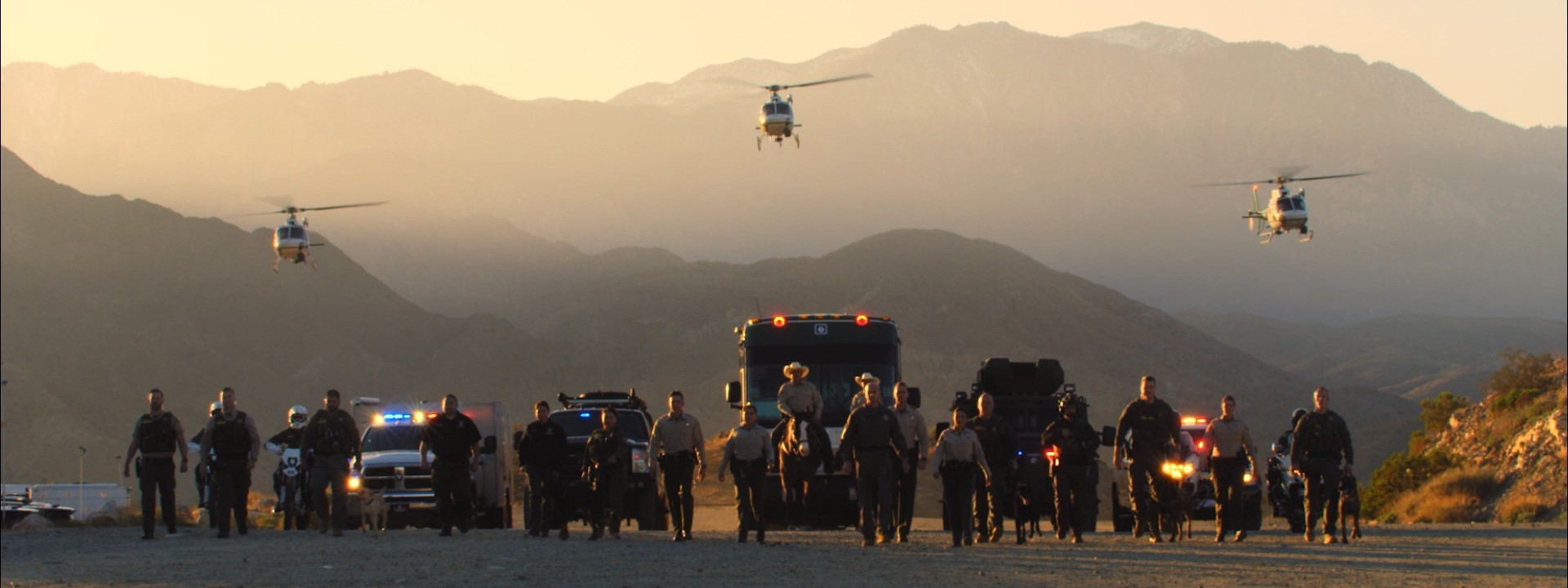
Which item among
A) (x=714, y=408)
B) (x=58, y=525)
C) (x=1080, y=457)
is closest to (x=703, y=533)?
(x=1080, y=457)

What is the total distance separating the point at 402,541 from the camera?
19.9 metres

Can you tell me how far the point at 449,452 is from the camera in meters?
21.1

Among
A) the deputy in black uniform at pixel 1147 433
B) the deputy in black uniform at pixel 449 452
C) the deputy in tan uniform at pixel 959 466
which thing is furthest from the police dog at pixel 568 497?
the deputy in black uniform at pixel 1147 433

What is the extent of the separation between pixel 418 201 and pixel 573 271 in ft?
103

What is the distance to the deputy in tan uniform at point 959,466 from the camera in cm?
1864

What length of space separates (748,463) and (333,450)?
17.8 feet

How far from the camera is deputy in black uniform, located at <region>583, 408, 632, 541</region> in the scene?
66.0 ft

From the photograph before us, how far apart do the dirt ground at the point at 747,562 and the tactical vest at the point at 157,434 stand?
110 cm

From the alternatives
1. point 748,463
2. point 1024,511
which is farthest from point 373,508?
point 1024,511

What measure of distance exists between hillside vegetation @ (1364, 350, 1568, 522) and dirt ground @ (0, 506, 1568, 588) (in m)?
10.8

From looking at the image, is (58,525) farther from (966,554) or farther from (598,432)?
(966,554)

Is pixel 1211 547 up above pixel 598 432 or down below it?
below

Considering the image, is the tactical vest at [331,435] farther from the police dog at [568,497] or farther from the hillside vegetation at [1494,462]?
the hillside vegetation at [1494,462]

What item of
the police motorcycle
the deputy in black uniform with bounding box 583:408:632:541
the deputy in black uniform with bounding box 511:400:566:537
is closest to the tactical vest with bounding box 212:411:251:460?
the deputy in black uniform with bounding box 511:400:566:537
